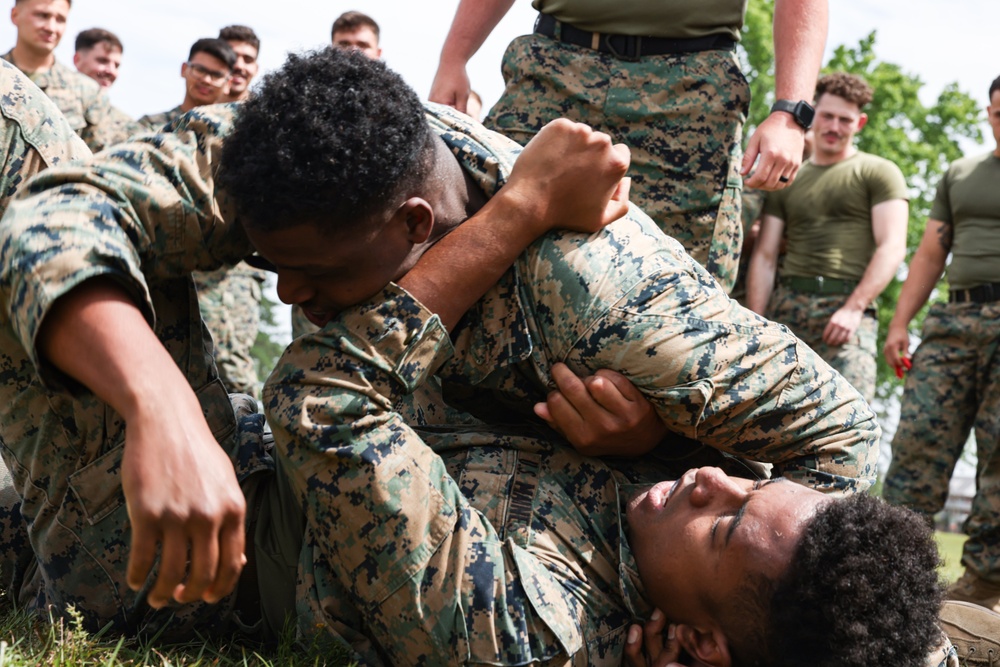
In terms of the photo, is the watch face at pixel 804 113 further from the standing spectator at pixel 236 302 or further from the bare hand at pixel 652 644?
the standing spectator at pixel 236 302

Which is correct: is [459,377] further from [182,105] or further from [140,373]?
[182,105]

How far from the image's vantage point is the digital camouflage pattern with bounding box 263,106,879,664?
7.89 feet

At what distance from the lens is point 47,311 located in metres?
2.09

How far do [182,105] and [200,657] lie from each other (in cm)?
685

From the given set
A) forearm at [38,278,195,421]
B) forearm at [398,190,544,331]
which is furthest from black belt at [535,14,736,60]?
forearm at [38,278,195,421]

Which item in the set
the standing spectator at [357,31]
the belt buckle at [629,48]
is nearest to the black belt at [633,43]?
the belt buckle at [629,48]

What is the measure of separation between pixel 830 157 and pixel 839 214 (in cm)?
44

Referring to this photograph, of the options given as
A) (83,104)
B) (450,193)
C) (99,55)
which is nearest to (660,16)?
(450,193)

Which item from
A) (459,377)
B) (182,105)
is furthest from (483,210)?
(182,105)

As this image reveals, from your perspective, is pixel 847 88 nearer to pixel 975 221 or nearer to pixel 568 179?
pixel 975 221

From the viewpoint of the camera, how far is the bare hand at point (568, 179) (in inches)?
104

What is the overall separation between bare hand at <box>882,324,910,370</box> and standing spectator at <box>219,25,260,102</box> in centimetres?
527

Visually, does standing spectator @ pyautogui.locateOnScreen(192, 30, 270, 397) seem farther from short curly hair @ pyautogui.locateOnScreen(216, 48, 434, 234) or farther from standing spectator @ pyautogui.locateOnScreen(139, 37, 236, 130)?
short curly hair @ pyautogui.locateOnScreen(216, 48, 434, 234)

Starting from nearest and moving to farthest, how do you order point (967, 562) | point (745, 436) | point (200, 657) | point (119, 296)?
point (119, 296), point (200, 657), point (745, 436), point (967, 562)
